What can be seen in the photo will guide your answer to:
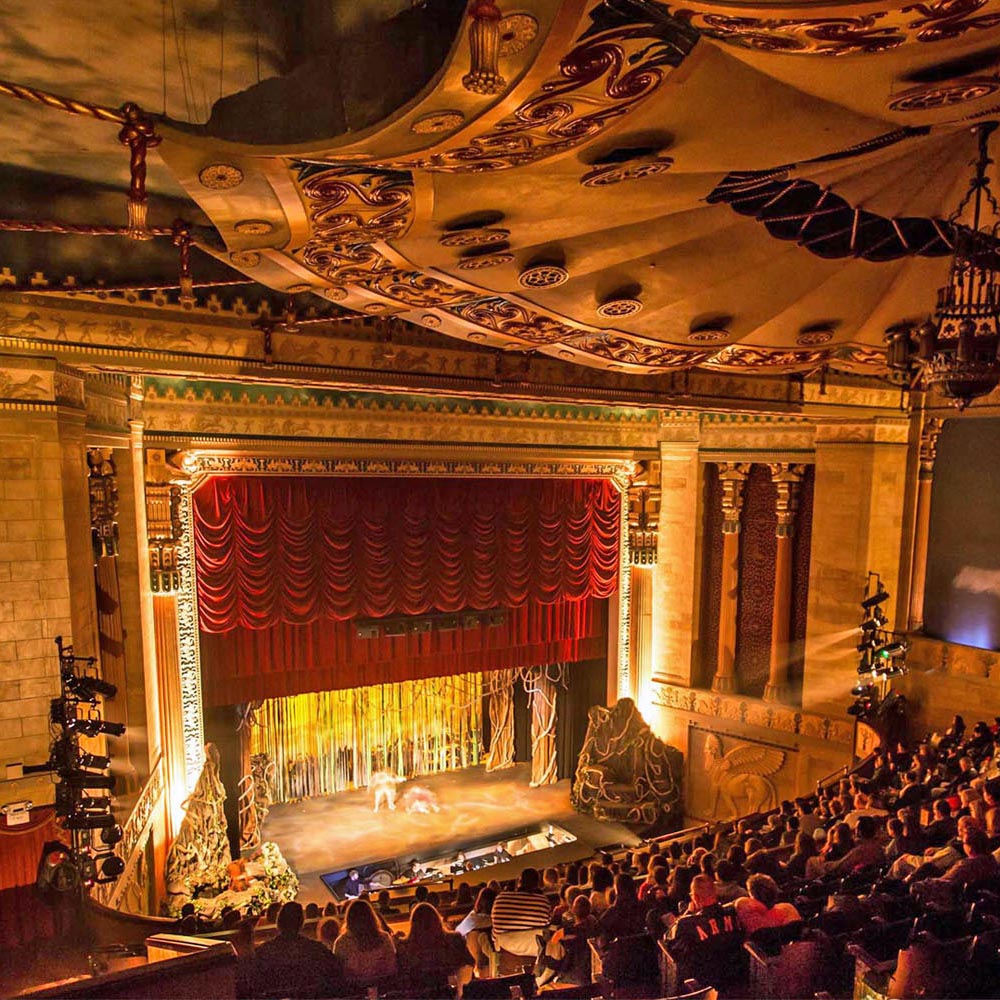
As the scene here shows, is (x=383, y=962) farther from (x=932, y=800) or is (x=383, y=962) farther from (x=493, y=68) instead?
(x=932, y=800)

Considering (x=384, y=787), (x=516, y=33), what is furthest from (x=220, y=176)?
(x=384, y=787)

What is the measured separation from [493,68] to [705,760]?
38.1ft

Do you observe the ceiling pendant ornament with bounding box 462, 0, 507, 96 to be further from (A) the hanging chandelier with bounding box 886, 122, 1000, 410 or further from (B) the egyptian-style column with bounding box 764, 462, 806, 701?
(B) the egyptian-style column with bounding box 764, 462, 806, 701

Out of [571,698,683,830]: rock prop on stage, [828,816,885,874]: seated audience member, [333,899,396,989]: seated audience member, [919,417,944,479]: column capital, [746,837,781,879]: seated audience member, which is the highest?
[919,417,944,479]: column capital

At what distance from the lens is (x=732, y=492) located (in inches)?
458

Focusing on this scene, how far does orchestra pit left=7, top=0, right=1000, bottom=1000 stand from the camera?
2852 millimetres

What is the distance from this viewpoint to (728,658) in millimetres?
11719

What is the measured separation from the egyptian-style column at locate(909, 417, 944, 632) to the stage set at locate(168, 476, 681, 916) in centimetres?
422

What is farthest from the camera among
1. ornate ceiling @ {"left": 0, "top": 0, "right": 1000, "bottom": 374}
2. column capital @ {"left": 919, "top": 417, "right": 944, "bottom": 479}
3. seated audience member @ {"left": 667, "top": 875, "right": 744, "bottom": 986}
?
column capital @ {"left": 919, "top": 417, "right": 944, "bottom": 479}

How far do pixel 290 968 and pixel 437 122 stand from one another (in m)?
4.00

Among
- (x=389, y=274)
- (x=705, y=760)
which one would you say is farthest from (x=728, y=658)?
(x=389, y=274)

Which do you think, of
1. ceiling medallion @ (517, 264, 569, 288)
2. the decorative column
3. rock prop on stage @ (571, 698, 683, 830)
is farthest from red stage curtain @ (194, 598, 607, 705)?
ceiling medallion @ (517, 264, 569, 288)

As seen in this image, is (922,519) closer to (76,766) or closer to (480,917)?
(480,917)

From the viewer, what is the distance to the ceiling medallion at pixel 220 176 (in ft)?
9.30
